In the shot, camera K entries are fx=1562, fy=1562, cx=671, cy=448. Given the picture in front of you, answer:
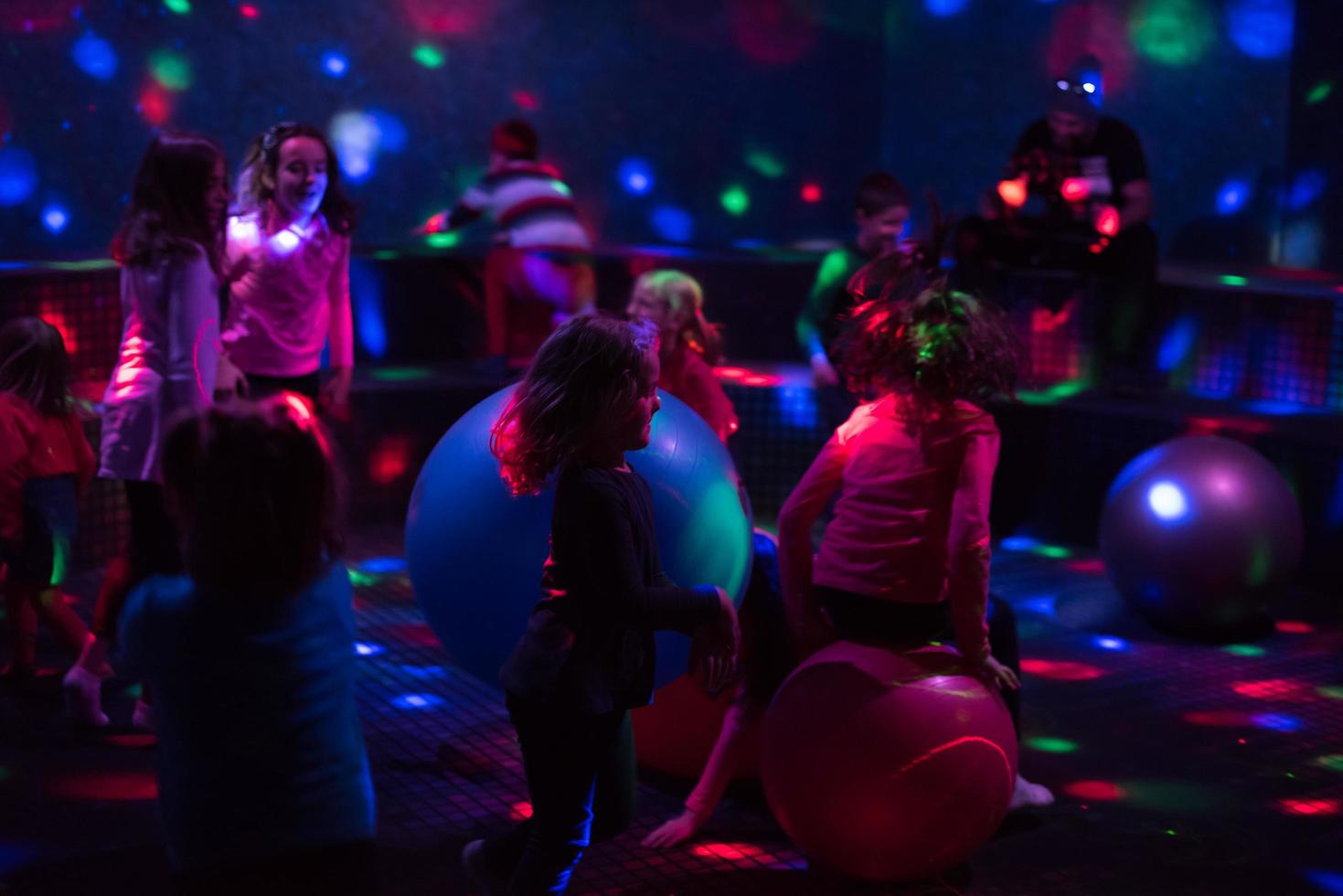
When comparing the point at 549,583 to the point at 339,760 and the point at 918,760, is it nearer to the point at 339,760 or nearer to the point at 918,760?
the point at 339,760

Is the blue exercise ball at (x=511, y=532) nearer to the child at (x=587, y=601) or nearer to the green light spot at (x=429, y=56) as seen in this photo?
the child at (x=587, y=601)

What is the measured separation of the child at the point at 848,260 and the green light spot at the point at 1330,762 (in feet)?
7.49

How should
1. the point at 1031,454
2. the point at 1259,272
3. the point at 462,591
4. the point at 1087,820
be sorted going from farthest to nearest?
the point at 1259,272 < the point at 1031,454 < the point at 1087,820 < the point at 462,591

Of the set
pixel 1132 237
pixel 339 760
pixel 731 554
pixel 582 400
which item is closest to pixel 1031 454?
pixel 1132 237

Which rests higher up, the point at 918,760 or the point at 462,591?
the point at 462,591

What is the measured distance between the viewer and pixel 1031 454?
278 inches

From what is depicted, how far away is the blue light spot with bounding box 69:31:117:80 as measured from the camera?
7.69m

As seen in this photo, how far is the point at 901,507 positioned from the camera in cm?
364

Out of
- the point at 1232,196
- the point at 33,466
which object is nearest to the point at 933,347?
the point at 33,466

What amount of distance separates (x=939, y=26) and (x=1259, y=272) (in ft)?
9.54

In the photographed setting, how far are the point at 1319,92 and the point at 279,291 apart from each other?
5.67 meters

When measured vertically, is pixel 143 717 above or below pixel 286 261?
below

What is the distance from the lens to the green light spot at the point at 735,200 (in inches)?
385

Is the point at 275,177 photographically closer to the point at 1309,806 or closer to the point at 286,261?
the point at 286,261
